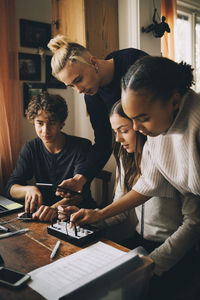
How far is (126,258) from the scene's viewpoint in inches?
25.8

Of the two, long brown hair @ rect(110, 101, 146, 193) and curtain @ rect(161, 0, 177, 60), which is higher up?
curtain @ rect(161, 0, 177, 60)

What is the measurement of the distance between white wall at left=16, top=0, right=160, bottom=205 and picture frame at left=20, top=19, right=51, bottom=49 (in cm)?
5

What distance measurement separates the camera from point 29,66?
8.49 feet

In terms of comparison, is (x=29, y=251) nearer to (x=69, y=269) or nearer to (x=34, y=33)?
(x=69, y=269)

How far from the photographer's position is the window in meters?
3.89

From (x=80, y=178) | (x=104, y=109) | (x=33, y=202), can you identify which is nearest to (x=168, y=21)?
(x=104, y=109)

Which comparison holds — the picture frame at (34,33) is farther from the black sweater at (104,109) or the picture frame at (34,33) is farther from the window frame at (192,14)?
the window frame at (192,14)

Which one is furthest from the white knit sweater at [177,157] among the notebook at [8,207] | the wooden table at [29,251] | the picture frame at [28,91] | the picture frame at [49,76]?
the picture frame at [49,76]

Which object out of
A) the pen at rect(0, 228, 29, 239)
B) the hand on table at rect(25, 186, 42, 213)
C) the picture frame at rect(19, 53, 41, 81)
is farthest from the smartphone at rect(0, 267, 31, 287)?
the picture frame at rect(19, 53, 41, 81)

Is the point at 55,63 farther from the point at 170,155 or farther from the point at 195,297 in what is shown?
the point at 195,297

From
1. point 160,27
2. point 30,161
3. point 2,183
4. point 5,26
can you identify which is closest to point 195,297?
point 30,161

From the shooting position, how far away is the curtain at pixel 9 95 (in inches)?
89.4

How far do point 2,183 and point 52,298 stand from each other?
1.71 metres

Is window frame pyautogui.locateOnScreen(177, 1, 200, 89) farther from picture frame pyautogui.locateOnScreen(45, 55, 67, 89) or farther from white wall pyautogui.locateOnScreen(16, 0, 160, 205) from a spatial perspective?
picture frame pyautogui.locateOnScreen(45, 55, 67, 89)
